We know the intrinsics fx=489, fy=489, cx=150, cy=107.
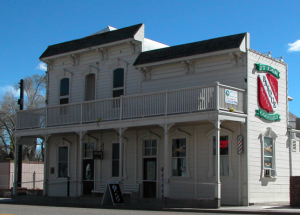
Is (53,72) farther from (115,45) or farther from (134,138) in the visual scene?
(134,138)

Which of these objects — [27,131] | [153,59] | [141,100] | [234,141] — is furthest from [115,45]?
[234,141]

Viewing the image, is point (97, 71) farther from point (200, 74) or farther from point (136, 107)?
point (200, 74)

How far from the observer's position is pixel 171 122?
19438mm

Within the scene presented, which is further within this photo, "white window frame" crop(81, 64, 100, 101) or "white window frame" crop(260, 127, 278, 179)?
"white window frame" crop(81, 64, 100, 101)

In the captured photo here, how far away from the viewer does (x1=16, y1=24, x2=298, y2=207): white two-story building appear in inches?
762

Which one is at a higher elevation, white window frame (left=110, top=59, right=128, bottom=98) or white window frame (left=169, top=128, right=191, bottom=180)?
white window frame (left=110, top=59, right=128, bottom=98)

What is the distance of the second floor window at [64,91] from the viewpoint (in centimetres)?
2631

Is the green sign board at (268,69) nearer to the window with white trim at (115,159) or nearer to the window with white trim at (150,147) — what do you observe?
the window with white trim at (150,147)

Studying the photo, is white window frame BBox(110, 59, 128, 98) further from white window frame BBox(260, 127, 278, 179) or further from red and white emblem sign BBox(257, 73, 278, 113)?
white window frame BBox(260, 127, 278, 179)

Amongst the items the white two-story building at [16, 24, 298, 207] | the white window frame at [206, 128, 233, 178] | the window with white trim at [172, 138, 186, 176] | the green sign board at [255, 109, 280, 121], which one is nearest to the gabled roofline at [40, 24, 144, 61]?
the white two-story building at [16, 24, 298, 207]

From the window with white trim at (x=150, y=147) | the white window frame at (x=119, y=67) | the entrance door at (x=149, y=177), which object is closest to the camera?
the entrance door at (x=149, y=177)

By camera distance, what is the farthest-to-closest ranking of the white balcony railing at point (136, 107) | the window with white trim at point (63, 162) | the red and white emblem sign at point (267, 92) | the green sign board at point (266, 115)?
the window with white trim at point (63, 162) < the red and white emblem sign at point (267, 92) < the green sign board at point (266, 115) < the white balcony railing at point (136, 107)

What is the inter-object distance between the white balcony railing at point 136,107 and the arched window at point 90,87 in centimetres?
136

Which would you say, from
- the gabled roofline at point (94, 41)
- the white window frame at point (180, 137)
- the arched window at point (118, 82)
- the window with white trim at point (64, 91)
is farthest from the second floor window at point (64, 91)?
the white window frame at point (180, 137)
